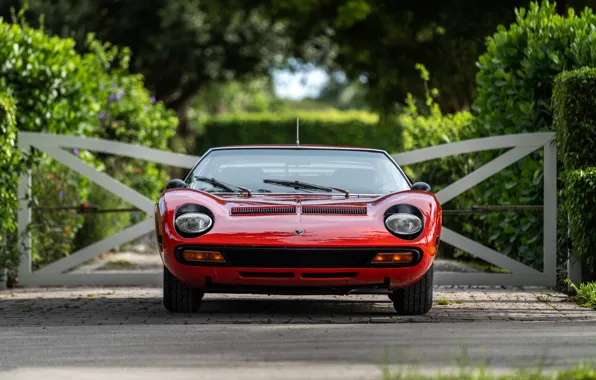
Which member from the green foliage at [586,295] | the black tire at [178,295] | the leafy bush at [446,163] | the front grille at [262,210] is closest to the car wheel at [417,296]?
→ the front grille at [262,210]

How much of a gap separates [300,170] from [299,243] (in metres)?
1.32

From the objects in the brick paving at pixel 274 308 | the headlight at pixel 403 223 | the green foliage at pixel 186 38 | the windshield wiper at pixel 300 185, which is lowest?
the brick paving at pixel 274 308

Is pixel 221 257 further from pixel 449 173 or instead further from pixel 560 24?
pixel 449 173

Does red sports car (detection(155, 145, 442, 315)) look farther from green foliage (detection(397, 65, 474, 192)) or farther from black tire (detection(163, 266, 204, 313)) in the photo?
green foliage (detection(397, 65, 474, 192))

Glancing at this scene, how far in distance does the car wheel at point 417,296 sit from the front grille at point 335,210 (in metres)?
0.76

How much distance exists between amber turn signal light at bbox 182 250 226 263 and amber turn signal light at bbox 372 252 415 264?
1097 mm

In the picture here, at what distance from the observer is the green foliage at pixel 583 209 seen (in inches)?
Answer: 392

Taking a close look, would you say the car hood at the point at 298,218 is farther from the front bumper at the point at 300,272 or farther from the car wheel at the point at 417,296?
the car wheel at the point at 417,296

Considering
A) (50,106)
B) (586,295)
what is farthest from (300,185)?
(50,106)

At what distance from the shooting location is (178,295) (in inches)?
354

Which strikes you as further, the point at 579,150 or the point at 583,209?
the point at 579,150

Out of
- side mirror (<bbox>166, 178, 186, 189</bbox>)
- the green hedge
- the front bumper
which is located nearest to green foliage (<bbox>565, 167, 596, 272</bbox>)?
the front bumper

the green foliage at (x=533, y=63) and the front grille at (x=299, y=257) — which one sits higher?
the green foliage at (x=533, y=63)

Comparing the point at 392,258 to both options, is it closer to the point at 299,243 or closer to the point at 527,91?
the point at 299,243
